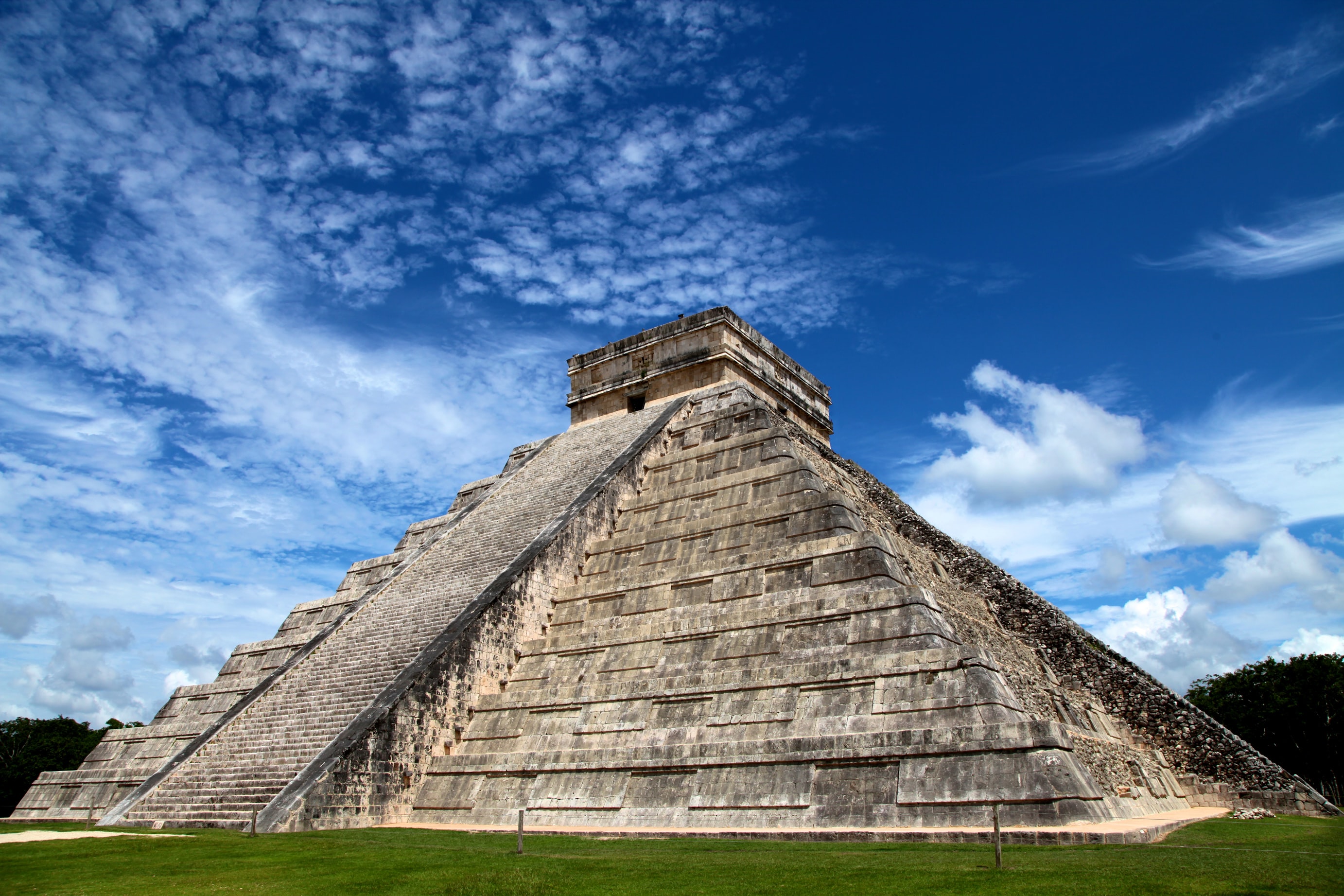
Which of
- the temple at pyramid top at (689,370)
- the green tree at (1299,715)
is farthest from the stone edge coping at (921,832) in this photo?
the green tree at (1299,715)

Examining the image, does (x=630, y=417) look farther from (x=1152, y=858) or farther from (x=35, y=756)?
(x=35, y=756)

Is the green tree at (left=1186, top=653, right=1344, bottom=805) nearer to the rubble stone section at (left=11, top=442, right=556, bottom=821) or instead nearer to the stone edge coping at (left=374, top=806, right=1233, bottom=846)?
the stone edge coping at (left=374, top=806, right=1233, bottom=846)

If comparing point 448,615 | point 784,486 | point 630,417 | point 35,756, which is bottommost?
point 35,756

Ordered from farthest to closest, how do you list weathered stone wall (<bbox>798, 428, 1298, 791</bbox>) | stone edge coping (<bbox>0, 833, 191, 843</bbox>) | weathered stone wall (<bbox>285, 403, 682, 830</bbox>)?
weathered stone wall (<bbox>798, 428, 1298, 791</bbox>) → weathered stone wall (<bbox>285, 403, 682, 830</bbox>) → stone edge coping (<bbox>0, 833, 191, 843</bbox>)

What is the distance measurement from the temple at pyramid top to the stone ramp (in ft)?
4.61

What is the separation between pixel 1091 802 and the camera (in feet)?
22.8

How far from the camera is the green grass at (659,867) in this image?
5078 mm

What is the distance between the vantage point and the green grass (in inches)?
200

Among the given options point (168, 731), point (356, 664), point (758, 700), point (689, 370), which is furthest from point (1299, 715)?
point (168, 731)

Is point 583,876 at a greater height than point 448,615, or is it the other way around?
point 448,615

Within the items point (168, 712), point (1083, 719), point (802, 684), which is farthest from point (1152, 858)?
point (168, 712)

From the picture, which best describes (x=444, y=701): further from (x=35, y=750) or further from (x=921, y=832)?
(x=35, y=750)

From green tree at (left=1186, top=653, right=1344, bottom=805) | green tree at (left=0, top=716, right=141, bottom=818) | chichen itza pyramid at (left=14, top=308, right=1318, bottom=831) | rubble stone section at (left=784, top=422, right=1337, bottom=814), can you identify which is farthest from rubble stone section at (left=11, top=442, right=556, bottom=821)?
green tree at (left=1186, top=653, right=1344, bottom=805)

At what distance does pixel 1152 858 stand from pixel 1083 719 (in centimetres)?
620
